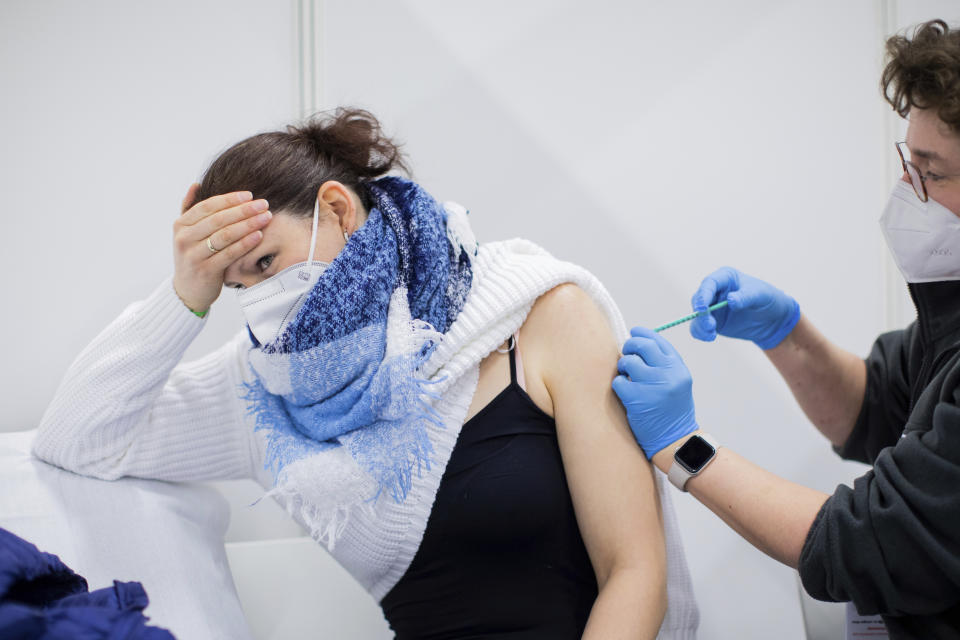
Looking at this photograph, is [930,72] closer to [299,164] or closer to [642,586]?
[642,586]

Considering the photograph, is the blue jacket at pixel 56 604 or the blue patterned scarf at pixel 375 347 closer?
the blue jacket at pixel 56 604

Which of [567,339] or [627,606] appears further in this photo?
[567,339]

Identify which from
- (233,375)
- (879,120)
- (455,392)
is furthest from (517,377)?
(879,120)

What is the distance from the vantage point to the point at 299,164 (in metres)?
1.35

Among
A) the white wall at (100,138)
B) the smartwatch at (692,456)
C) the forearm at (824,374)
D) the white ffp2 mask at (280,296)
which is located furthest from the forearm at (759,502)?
the white wall at (100,138)

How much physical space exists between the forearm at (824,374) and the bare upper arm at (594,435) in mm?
521

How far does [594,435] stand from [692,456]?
0.52 ft

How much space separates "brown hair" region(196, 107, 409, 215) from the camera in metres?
1.32

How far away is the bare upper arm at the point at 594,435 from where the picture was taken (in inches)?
47.9

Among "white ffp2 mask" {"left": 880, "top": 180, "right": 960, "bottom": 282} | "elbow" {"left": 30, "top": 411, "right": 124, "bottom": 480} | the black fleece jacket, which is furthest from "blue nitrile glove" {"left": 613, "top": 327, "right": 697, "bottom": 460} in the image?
"elbow" {"left": 30, "top": 411, "right": 124, "bottom": 480}

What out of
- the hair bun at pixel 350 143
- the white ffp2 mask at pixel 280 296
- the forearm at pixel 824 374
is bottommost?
the forearm at pixel 824 374

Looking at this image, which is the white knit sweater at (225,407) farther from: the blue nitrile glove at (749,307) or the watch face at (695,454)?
the blue nitrile glove at (749,307)

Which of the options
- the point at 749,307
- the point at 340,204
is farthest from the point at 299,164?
the point at 749,307

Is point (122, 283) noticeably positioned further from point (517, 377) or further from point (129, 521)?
point (517, 377)
